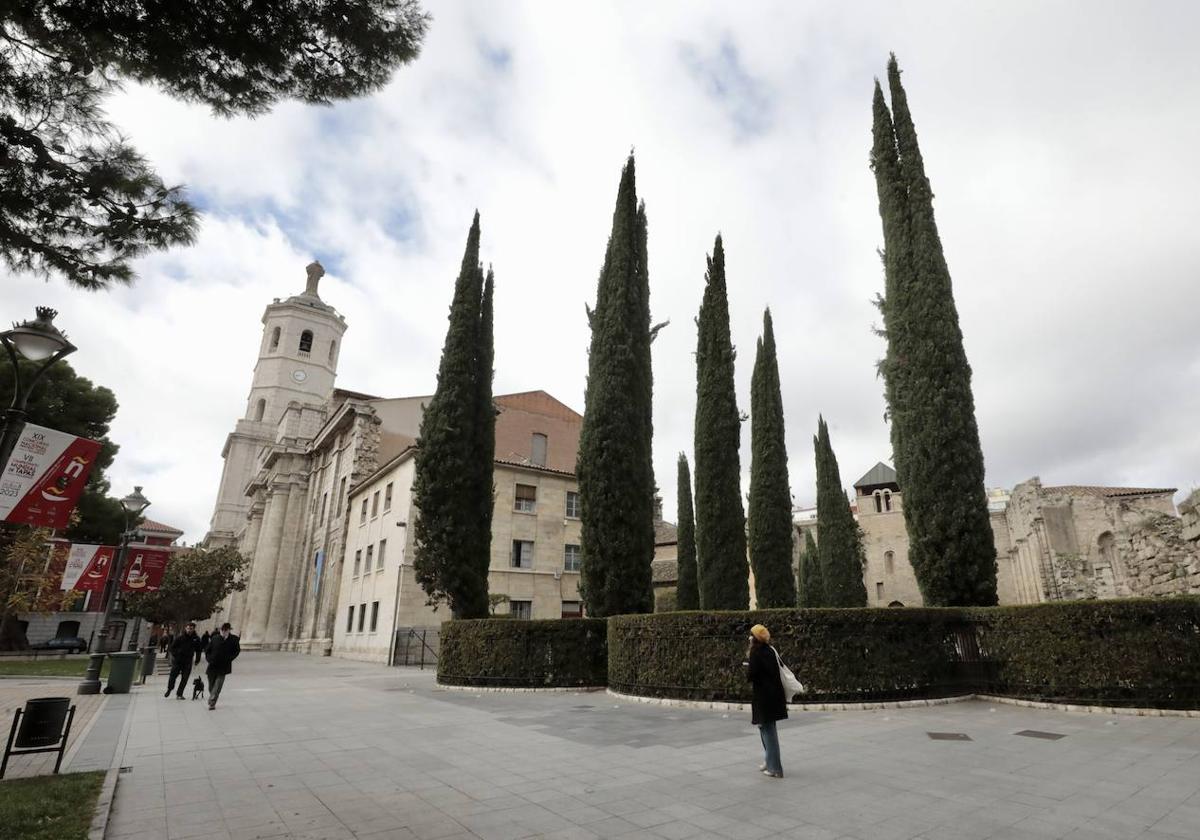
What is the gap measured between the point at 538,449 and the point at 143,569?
1971 centimetres

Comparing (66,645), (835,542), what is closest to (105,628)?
(835,542)

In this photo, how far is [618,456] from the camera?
1644 centimetres

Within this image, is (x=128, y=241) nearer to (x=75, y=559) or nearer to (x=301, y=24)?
(x=301, y=24)

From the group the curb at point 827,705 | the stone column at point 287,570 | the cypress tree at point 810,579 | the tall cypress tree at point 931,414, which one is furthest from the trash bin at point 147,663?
the cypress tree at point 810,579

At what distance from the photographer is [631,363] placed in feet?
56.8

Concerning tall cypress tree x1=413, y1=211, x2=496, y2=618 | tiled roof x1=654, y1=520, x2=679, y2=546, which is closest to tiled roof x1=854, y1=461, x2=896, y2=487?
tiled roof x1=654, y1=520, x2=679, y2=546

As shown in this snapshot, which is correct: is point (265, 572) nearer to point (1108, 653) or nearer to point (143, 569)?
point (143, 569)

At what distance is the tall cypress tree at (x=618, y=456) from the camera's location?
1602cm

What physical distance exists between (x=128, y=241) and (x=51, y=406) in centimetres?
3461

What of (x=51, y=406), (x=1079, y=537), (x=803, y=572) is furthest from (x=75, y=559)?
(x=1079, y=537)

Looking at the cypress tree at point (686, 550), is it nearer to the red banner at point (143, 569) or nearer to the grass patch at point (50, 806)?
the red banner at point (143, 569)

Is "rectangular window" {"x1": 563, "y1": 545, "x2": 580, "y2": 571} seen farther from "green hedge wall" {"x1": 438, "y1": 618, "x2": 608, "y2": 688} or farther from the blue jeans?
the blue jeans

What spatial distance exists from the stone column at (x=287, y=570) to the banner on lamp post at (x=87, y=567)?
2734cm

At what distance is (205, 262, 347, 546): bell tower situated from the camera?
70312mm
